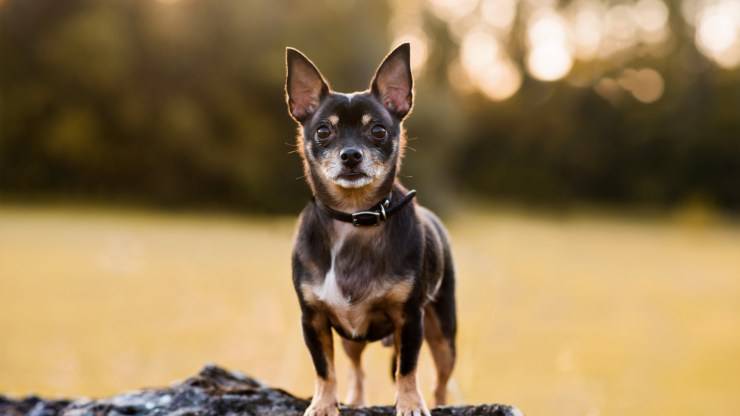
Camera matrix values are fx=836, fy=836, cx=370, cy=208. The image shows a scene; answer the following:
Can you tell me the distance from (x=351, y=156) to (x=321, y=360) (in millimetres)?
865

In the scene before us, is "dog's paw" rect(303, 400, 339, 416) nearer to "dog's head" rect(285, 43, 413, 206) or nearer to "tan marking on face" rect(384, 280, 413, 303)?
"tan marking on face" rect(384, 280, 413, 303)

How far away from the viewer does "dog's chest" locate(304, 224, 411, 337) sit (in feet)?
10.8

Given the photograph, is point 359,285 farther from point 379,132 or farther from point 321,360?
point 379,132

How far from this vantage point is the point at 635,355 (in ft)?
32.1

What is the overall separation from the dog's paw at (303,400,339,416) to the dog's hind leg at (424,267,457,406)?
73cm

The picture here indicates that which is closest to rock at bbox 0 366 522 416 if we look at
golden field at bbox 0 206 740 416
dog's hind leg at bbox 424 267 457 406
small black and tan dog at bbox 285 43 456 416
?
small black and tan dog at bbox 285 43 456 416

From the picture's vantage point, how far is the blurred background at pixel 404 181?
8.37 metres

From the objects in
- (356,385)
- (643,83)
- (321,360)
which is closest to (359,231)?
(321,360)

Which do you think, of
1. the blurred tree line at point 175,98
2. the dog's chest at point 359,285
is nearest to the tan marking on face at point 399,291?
the dog's chest at point 359,285

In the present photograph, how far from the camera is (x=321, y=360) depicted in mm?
3484

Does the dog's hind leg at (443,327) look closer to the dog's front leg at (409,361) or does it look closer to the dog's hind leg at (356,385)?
the dog's hind leg at (356,385)

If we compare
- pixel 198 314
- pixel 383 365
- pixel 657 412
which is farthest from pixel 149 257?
pixel 657 412

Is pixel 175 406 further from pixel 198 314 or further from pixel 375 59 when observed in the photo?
pixel 375 59

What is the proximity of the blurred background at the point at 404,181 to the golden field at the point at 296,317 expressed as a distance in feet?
0.19
